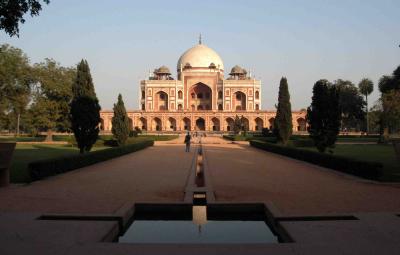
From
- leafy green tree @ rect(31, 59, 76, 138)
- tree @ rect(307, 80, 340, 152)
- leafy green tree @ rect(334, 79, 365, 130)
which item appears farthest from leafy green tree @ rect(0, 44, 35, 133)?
leafy green tree @ rect(334, 79, 365, 130)

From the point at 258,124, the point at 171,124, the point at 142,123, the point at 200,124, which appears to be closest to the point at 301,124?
the point at 258,124

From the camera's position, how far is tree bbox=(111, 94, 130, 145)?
27.4m

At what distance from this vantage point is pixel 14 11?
352 inches

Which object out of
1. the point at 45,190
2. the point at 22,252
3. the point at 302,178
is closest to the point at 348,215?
the point at 22,252

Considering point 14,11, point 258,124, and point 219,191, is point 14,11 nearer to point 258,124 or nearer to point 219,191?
point 219,191

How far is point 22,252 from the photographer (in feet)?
14.1

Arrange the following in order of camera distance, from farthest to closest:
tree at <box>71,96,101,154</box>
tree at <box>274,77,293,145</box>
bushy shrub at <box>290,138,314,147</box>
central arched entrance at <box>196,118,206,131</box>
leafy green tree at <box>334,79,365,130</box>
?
central arched entrance at <box>196,118,206,131</box> < leafy green tree at <box>334,79,365,130</box> < bushy shrub at <box>290,138,314,147</box> < tree at <box>274,77,293,145</box> < tree at <box>71,96,101,154</box>

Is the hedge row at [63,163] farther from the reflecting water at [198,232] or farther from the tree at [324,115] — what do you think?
the tree at [324,115]

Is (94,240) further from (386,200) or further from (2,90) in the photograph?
(2,90)

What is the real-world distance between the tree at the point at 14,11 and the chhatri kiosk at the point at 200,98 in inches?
2245

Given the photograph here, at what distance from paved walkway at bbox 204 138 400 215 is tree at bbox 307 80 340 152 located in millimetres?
4519

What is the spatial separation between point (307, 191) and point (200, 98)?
68.7m

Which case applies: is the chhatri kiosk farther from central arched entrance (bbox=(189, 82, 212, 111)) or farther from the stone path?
the stone path

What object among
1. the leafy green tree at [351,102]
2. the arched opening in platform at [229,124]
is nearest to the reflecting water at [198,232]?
the leafy green tree at [351,102]
